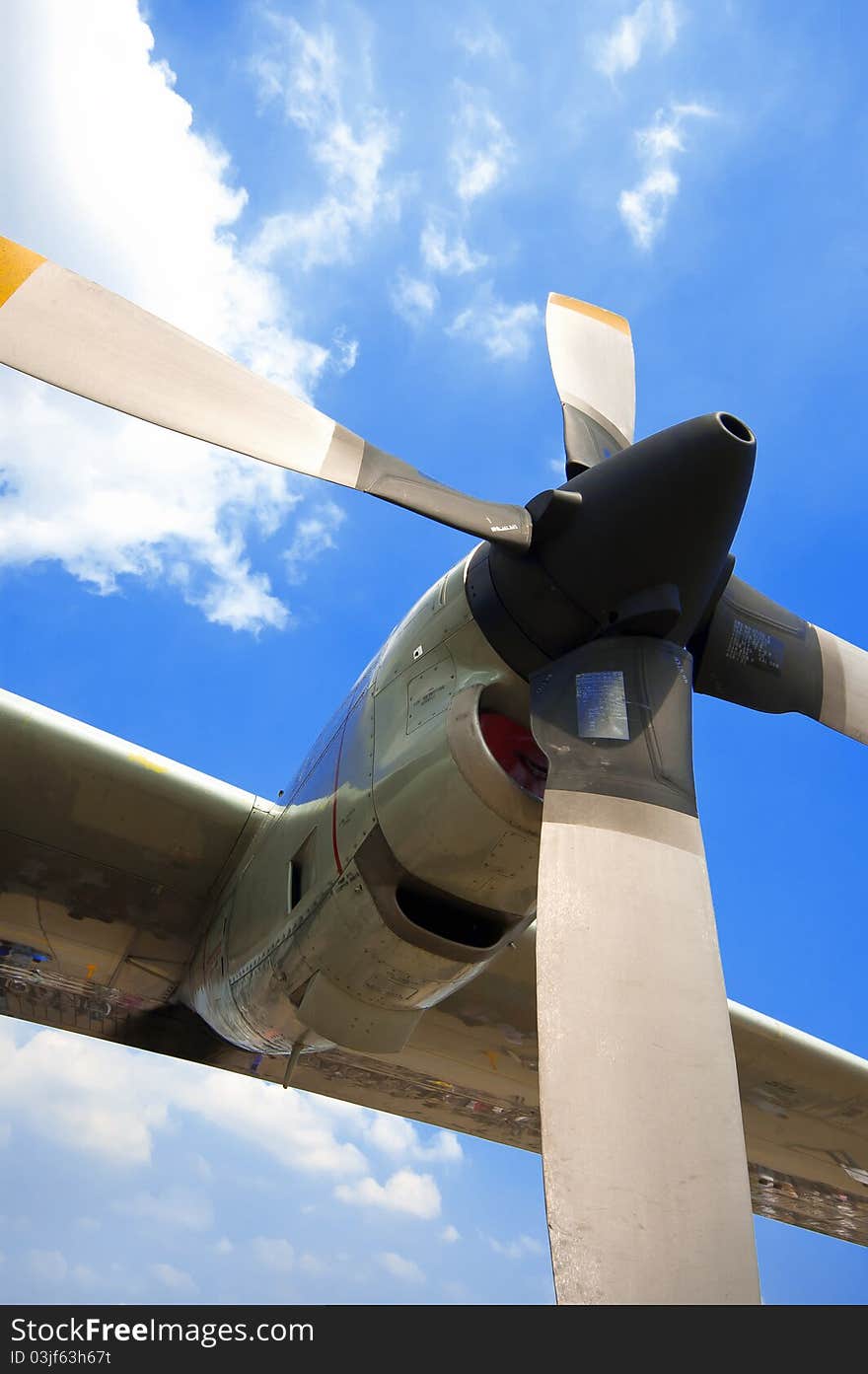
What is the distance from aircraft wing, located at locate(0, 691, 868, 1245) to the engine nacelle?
88cm

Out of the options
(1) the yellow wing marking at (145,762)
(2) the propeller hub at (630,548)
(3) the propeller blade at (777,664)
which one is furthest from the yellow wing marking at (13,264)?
(3) the propeller blade at (777,664)

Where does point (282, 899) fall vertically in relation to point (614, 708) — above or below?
below

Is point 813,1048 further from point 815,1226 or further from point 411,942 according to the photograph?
point 411,942

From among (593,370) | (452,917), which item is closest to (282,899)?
(452,917)

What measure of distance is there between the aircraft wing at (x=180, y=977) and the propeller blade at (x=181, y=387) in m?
2.60

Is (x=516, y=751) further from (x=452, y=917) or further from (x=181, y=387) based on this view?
(x=181, y=387)

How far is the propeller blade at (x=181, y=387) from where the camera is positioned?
380cm

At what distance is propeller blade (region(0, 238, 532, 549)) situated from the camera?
12.5 feet

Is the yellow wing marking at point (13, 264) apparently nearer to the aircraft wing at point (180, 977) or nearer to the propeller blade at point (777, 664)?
the aircraft wing at point (180, 977)

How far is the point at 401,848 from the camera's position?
4.63 metres

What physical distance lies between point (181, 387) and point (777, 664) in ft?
10.7

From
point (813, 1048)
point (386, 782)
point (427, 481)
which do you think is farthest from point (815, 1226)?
point (427, 481)

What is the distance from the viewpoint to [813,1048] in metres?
7.99

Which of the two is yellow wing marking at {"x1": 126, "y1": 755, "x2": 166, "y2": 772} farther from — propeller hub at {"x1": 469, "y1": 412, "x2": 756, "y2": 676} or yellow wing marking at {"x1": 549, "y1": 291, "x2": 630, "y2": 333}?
yellow wing marking at {"x1": 549, "y1": 291, "x2": 630, "y2": 333}
